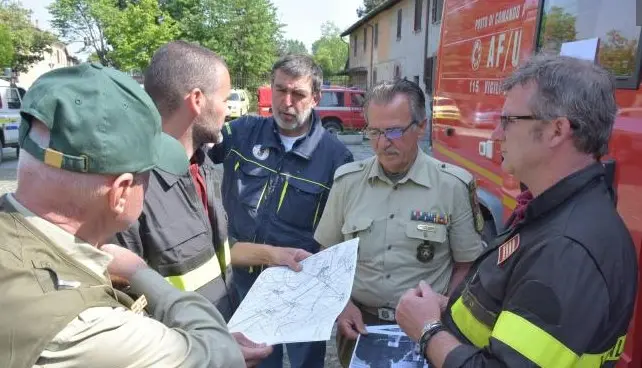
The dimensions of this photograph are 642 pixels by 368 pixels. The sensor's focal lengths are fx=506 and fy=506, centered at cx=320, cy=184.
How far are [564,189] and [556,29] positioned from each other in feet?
5.95

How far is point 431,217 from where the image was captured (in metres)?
2.17

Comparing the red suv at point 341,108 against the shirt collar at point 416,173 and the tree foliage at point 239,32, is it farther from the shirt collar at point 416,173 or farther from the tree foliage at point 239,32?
the shirt collar at point 416,173

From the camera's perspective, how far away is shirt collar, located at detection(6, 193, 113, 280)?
39.2 inches

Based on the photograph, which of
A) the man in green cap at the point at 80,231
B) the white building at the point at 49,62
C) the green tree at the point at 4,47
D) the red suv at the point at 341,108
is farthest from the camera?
the white building at the point at 49,62

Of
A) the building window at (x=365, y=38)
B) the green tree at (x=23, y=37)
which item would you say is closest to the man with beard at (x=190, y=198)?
the building window at (x=365, y=38)

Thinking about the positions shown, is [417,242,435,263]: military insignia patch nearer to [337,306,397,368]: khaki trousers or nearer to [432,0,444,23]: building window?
[337,306,397,368]: khaki trousers

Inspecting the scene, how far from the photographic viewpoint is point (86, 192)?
3.38 ft

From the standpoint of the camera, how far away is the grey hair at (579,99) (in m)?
1.36

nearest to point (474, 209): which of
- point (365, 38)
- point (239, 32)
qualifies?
point (239, 32)

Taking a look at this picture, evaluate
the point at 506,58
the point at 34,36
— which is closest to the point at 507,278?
the point at 506,58

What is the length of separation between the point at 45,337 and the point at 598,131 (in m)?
1.39

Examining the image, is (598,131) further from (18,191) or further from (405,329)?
(18,191)

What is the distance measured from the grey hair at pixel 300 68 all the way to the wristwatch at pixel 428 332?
181 centimetres

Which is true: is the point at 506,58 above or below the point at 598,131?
above
